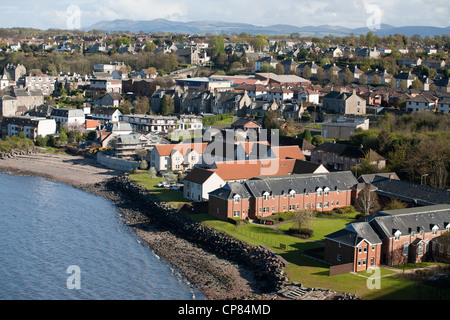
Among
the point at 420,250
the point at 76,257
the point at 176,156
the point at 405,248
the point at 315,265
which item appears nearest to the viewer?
the point at 315,265

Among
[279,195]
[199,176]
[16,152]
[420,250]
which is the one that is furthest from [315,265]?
[16,152]

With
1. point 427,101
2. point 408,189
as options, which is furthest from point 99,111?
point 408,189

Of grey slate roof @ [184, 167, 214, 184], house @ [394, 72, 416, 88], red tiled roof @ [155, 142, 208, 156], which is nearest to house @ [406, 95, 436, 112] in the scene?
house @ [394, 72, 416, 88]

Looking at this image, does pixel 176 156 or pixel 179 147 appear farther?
pixel 179 147

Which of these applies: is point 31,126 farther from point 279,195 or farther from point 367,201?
point 367,201

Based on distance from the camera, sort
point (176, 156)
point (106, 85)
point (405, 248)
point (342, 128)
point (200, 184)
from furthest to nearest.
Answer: point (106, 85)
point (342, 128)
point (176, 156)
point (200, 184)
point (405, 248)

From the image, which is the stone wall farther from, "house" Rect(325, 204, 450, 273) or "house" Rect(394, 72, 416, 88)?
"house" Rect(394, 72, 416, 88)

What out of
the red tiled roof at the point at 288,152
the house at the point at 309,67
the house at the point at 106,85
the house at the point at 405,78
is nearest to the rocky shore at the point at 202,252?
the red tiled roof at the point at 288,152
